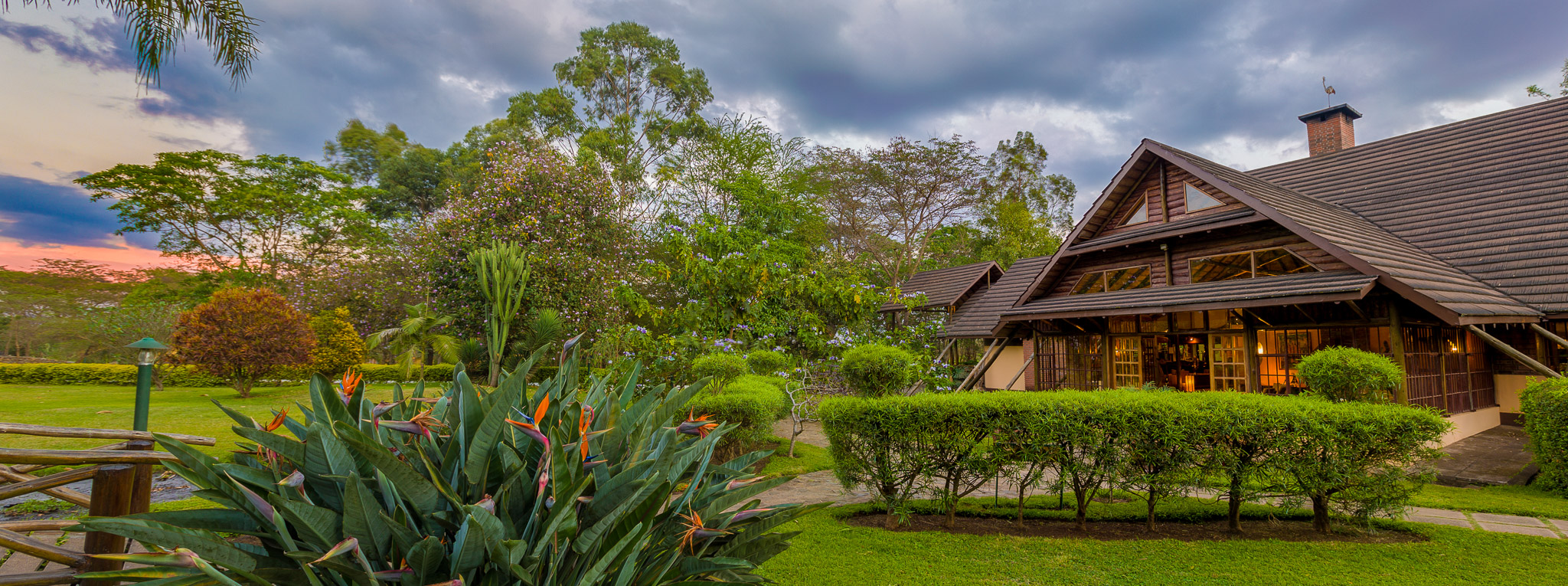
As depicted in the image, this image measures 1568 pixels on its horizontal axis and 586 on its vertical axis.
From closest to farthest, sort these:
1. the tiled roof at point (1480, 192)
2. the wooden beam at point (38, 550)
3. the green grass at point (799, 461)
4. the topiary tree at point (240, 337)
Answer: the wooden beam at point (38, 550), the green grass at point (799, 461), the tiled roof at point (1480, 192), the topiary tree at point (240, 337)

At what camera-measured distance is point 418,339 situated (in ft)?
47.4

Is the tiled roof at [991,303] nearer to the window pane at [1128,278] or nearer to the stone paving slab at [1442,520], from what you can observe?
the window pane at [1128,278]

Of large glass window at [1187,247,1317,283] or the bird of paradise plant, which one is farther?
large glass window at [1187,247,1317,283]

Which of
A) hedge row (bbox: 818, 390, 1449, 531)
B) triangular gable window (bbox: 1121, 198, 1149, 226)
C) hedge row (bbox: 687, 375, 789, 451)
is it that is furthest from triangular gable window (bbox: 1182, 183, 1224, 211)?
hedge row (bbox: 687, 375, 789, 451)

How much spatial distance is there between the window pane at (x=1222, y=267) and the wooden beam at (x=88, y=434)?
12.0m

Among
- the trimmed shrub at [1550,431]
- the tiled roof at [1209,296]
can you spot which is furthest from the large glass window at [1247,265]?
the trimmed shrub at [1550,431]

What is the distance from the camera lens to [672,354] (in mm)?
9773

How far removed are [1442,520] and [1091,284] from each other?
25.8 feet

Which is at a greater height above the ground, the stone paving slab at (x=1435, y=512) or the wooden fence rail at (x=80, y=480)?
the wooden fence rail at (x=80, y=480)

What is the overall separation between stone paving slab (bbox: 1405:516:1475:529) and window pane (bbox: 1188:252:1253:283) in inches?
231

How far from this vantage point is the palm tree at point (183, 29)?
5008 mm

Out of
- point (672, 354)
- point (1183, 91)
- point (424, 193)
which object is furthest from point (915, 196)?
point (424, 193)

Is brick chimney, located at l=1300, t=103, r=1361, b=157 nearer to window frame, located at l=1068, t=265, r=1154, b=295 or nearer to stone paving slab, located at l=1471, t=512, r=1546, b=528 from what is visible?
window frame, located at l=1068, t=265, r=1154, b=295

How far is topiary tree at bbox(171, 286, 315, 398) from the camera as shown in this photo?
418 inches
